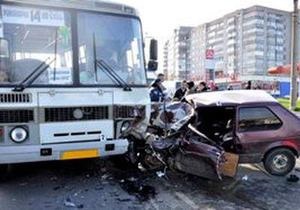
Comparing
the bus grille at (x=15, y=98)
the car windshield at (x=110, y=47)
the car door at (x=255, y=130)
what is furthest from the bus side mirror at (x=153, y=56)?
the bus grille at (x=15, y=98)

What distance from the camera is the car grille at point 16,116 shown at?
644 centimetres

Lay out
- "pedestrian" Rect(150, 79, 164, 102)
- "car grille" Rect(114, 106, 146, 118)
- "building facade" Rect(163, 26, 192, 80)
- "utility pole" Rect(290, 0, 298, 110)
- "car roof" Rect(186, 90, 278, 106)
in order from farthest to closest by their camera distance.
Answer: "building facade" Rect(163, 26, 192, 80)
"utility pole" Rect(290, 0, 298, 110)
"pedestrian" Rect(150, 79, 164, 102)
"car roof" Rect(186, 90, 278, 106)
"car grille" Rect(114, 106, 146, 118)

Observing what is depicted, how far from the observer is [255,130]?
25.7ft

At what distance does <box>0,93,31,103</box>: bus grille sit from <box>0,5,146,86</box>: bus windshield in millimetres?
181

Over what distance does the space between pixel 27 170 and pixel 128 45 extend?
10.5 feet

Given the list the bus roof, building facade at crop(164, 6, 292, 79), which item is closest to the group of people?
the bus roof

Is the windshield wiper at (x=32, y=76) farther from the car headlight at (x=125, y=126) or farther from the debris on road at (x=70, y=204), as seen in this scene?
the debris on road at (x=70, y=204)

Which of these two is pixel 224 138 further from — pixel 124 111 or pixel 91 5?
pixel 91 5

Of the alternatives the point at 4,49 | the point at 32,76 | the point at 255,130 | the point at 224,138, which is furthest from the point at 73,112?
the point at 255,130

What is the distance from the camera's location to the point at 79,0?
7039mm

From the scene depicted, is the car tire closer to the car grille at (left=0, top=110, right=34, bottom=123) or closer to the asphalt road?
the asphalt road

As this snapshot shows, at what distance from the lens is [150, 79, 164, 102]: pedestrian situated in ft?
34.8

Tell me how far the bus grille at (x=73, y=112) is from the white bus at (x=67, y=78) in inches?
0.6

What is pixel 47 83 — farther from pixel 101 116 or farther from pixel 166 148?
pixel 166 148
